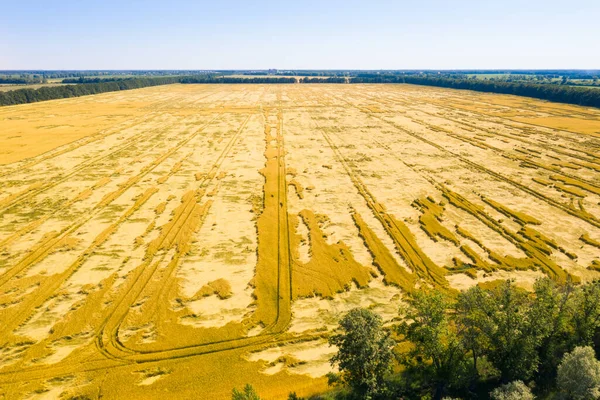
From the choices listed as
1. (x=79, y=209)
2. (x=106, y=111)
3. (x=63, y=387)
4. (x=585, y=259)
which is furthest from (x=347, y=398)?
(x=106, y=111)

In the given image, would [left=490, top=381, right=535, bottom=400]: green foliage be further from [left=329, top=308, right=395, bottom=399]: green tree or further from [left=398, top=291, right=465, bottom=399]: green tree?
[left=329, top=308, right=395, bottom=399]: green tree

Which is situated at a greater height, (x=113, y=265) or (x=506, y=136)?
(x=506, y=136)

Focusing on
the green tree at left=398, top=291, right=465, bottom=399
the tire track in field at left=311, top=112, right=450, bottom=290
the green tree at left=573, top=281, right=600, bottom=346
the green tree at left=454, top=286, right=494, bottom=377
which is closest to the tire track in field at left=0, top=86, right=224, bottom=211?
the tire track in field at left=311, top=112, right=450, bottom=290

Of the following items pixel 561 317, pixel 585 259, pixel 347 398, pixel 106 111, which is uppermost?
pixel 106 111

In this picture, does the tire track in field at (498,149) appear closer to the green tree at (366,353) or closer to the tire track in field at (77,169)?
the green tree at (366,353)

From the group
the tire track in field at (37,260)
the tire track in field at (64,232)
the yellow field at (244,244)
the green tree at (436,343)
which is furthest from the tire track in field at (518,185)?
the tire track in field at (64,232)

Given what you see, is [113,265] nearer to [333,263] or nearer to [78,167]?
[333,263]
